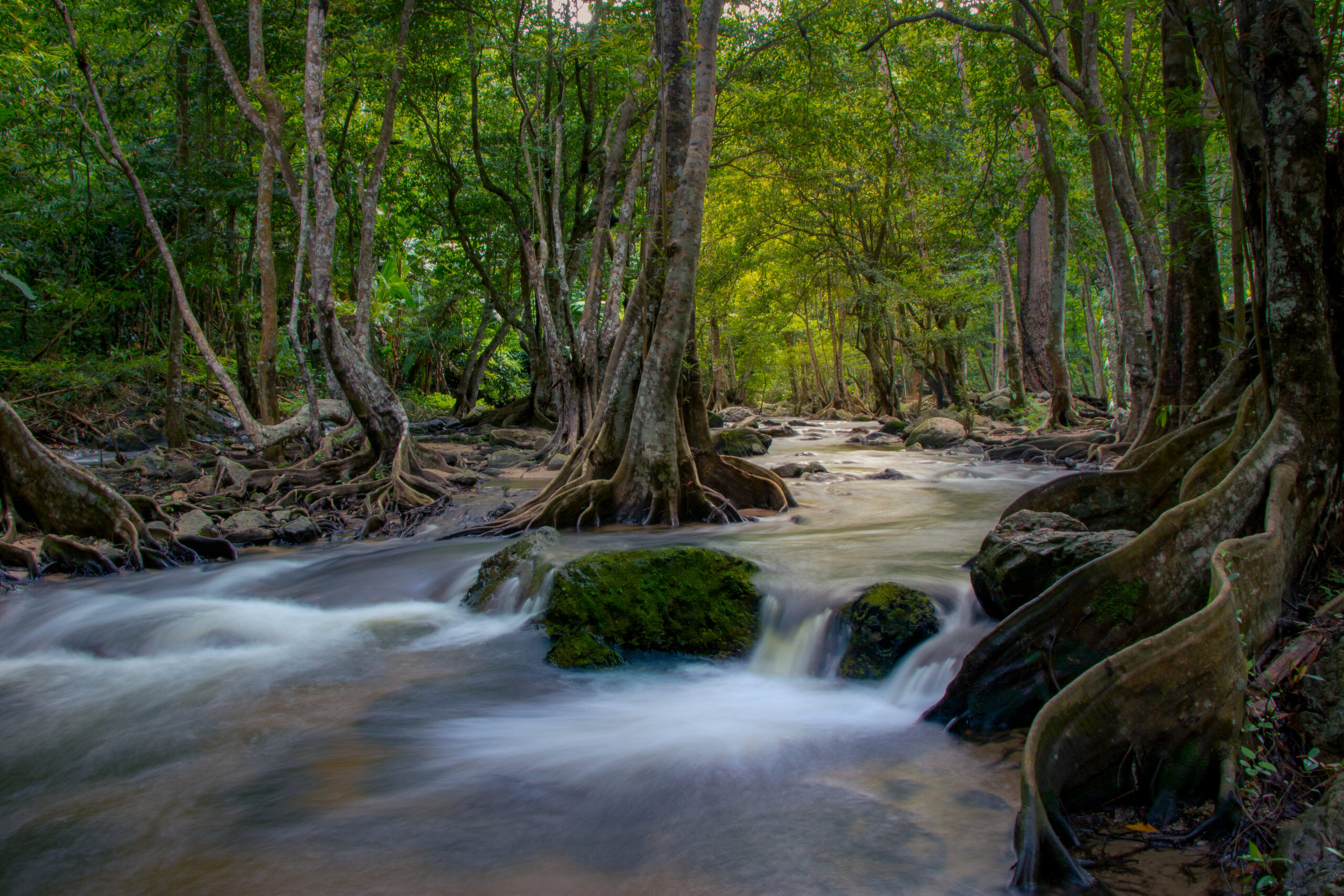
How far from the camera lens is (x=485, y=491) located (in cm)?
1209

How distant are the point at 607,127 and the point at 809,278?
1231 cm

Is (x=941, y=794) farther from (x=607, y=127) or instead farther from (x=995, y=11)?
(x=607, y=127)

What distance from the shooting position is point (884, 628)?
489 centimetres

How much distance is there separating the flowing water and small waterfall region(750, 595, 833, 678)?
0.7 inches

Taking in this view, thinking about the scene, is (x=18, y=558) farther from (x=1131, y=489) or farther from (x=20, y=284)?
(x=1131, y=489)

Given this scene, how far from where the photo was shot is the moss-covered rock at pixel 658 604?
215 inches

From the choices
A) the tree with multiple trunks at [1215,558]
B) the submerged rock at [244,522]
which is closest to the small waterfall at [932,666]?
the tree with multiple trunks at [1215,558]

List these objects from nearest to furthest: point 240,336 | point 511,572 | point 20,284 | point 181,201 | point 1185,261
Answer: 1. point 511,572
2. point 1185,261
3. point 20,284
4. point 181,201
5. point 240,336

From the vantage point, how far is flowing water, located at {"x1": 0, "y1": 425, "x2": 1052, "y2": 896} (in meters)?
3.00

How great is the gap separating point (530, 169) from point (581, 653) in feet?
40.4

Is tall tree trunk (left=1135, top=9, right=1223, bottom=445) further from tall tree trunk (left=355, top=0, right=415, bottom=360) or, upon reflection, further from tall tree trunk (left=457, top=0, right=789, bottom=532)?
tall tree trunk (left=355, top=0, right=415, bottom=360)

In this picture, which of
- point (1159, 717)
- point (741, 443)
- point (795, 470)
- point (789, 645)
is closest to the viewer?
point (1159, 717)

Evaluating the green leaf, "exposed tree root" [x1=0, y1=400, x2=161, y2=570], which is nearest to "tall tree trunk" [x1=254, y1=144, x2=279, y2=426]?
the green leaf

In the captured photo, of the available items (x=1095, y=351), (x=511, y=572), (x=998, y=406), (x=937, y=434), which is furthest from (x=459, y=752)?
(x=1095, y=351)
